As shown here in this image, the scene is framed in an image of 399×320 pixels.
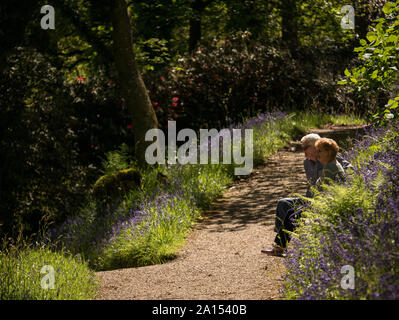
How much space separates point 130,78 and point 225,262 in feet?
18.1

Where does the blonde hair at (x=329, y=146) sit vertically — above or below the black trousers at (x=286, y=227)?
above

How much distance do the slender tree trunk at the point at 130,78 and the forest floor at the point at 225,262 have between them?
2145 millimetres

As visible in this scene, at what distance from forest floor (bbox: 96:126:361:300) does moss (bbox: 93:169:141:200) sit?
1.60 metres

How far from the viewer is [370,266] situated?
4027 millimetres

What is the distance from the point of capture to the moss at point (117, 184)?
32.4 ft

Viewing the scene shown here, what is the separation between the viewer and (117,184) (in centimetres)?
994

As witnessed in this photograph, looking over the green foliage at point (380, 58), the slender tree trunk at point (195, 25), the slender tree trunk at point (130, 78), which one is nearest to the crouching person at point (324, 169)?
the green foliage at point (380, 58)

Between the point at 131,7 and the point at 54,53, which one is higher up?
the point at 131,7

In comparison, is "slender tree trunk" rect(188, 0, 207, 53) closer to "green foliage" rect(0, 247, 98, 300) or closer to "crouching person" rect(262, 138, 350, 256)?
"crouching person" rect(262, 138, 350, 256)

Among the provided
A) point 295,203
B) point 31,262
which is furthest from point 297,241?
point 31,262

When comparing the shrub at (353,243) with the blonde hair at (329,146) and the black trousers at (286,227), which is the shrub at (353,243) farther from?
the black trousers at (286,227)

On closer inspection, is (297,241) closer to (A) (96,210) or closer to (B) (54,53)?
(A) (96,210)

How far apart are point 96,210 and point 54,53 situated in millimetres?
11302

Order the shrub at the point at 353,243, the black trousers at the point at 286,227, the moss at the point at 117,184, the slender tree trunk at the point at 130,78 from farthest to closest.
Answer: the slender tree trunk at the point at 130,78 < the moss at the point at 117,184 < the black trousers at the point at 286,227 < the shrub at the point at 353,243
